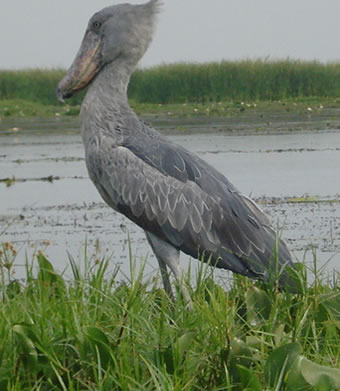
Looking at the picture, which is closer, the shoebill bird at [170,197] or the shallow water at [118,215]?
the shoebill bird at [170,197]

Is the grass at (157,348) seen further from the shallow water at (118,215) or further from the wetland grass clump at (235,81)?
the wetland grass clump at (235,81)

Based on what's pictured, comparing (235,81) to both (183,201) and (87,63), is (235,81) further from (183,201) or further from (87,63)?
(183,201)

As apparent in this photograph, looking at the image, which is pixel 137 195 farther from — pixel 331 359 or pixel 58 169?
pixel 58 169

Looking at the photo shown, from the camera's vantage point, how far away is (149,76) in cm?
2834

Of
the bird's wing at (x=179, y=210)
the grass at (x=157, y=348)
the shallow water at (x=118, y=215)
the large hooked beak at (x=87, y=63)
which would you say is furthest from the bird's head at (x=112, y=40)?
the grass at (x=157, y=348)

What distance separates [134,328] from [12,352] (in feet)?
1.47

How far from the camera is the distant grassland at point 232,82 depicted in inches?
1112

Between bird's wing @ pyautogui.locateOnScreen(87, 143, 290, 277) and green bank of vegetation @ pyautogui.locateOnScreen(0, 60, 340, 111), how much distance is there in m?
22.7

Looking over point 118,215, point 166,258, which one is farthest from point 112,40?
point 118,215

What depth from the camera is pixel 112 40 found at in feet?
19.1

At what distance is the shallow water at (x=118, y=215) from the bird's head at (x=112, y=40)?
92cm

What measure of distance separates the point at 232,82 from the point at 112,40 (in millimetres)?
22899

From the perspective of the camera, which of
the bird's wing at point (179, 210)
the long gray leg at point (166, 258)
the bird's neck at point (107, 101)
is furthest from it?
the bird's neck at point (107, 101)

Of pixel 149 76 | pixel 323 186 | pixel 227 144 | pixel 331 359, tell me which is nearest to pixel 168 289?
pixel 331 359
